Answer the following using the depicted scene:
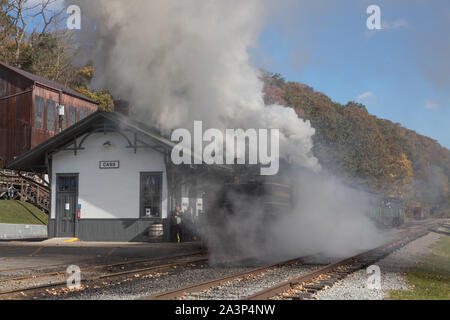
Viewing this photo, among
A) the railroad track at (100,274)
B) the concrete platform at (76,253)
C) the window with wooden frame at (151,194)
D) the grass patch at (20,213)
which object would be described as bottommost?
the concrete platform at (76,253)

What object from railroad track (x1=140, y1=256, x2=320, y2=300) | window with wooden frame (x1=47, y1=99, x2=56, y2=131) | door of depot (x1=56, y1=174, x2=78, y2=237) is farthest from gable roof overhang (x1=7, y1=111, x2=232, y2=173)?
window with wooden frame (x1=47, y1=99, x2=56, y2=131)

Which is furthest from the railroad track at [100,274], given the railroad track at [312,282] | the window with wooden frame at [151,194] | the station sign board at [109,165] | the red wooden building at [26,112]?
the red wooden building at [26,112]

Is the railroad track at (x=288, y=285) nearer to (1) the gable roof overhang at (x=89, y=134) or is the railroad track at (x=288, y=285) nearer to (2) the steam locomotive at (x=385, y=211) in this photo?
(1) the gable roof overhang at (x=89, y=134)

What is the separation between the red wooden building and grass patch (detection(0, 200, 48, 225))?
4.61 meters

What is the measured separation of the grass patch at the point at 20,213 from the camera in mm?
27453

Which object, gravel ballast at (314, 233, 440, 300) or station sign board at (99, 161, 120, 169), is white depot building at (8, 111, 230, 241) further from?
gravel ballast at (314, 233, 440, 300)

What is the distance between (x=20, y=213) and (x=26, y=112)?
8.05 meters

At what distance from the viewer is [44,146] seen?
2156 centimetres

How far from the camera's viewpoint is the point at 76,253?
16.6 m

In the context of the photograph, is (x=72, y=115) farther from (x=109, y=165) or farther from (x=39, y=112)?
(x=109, y=165)

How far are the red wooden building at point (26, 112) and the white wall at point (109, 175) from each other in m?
13.1

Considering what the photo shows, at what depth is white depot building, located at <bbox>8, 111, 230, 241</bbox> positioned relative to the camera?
822 inches

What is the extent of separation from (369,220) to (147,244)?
13.5 meters
